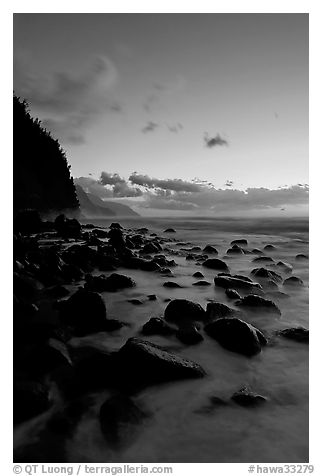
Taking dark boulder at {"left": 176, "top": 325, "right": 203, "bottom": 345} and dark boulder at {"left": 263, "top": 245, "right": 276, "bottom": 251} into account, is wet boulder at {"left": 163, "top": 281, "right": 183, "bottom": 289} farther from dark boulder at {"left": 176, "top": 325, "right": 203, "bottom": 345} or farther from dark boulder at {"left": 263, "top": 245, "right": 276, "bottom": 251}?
dark boulder at {"left": 263, "top": 245, "right": 276, "bottom": 251}

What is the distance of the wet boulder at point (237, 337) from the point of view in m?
3.16

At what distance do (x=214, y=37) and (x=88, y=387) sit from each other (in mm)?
3958

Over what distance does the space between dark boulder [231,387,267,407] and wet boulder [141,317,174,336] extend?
41.0 inches

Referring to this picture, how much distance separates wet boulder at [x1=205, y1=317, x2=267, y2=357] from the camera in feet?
10.4

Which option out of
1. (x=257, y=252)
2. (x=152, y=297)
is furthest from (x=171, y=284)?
(x=257, y=252)

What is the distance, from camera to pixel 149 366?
265 centimetres

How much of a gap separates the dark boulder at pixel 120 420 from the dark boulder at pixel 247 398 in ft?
2.38

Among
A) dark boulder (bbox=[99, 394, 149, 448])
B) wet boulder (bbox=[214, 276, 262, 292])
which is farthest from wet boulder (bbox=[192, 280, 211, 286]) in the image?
dark boulder (bbox=[99, 394, 149, 448])

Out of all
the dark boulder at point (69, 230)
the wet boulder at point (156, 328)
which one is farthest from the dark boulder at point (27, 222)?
the wet boulder at point (156, 328)

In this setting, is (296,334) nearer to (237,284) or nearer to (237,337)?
(237,337)

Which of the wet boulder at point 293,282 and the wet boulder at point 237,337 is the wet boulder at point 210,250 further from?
the wet boulder at point 237,337

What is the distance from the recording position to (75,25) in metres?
3.64

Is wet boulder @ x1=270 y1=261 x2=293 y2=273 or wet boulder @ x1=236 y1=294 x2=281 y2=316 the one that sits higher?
wet boulder @ x1=270 y1=261 x2=293 y2=273
